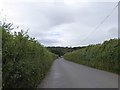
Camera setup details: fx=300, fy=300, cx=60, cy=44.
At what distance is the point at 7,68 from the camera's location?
10.6 meters

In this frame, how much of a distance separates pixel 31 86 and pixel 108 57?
18854 mm

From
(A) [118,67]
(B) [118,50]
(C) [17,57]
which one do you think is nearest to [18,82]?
(C) [17,57]

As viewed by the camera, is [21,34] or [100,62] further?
[100,62]

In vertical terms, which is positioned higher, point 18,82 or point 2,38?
point 2,38

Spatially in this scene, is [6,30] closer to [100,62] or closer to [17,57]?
[17,57]

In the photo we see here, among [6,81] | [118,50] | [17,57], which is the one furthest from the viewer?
[118,50]

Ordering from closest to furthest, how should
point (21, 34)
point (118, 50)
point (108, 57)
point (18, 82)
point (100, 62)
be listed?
1. point (18, 82)
2. point (21, 34)
3. point (118, 50)
4. point (108, 57)
5. point (100, 62)

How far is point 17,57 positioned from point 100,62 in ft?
77.0

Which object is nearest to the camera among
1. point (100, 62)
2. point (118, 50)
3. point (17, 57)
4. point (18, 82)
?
point (18, 82)

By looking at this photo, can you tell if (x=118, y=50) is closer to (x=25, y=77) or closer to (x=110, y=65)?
(x=110, y=65)

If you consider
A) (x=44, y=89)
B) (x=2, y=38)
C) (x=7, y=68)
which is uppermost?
(x=2, y=38)

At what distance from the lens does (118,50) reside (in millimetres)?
27531

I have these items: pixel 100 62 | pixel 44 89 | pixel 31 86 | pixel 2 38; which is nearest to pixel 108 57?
pixel 100 62

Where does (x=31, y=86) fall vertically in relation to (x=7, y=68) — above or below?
below
